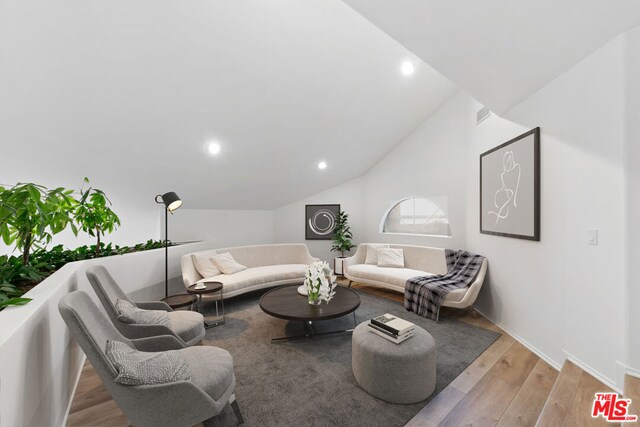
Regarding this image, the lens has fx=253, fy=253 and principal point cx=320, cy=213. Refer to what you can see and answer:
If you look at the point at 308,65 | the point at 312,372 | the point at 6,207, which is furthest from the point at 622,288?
the point at 6,207

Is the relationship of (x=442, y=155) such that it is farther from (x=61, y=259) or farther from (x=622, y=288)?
(x=61, y=259)

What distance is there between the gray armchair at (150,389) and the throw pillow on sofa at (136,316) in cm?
50

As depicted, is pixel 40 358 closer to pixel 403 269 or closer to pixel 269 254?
pixel 269 254

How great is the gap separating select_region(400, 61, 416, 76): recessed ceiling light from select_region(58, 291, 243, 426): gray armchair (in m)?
3.79

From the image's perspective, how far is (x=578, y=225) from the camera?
191 centimetres

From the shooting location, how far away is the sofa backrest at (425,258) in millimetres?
4074

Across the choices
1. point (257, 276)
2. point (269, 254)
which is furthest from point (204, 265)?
point (269, 254)

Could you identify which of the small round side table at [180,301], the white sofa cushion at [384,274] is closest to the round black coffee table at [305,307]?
the small round side table at [180,301]

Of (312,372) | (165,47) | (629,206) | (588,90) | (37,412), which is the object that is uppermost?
(165,47)

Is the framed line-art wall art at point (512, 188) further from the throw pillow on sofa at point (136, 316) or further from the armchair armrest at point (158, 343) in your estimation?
the throw pillow on sofa at point (136, 316)

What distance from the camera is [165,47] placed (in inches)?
91.7

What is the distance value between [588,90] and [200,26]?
10.3 ft

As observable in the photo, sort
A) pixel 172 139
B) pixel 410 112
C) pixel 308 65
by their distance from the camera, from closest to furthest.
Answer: pixel 308 65
pixel 172 139
pixel 410 112

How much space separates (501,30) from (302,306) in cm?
283
